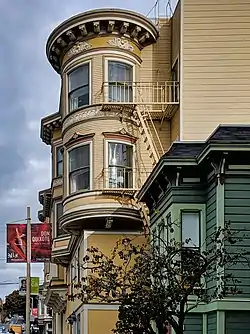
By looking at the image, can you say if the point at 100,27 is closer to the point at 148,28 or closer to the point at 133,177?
the point at 148,28

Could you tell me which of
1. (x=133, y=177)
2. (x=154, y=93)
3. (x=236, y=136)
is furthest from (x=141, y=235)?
(x=236, y=136)

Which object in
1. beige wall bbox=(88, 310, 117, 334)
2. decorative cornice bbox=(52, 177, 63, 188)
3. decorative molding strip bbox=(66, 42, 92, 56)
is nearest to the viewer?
decorative molding strip bbox=(66, 42, 92, 56)

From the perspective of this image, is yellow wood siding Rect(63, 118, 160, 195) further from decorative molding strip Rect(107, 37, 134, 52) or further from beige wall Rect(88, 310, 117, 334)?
beige wall Rect(88, 310, 117, 334)

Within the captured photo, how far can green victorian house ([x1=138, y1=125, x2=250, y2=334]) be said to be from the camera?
804 inches

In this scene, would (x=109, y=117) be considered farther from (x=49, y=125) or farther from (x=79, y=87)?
(x=49, y=125)

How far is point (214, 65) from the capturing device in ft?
92.8

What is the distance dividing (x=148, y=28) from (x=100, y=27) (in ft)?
5.66

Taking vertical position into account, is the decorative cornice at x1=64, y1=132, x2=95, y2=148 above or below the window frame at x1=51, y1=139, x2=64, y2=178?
below

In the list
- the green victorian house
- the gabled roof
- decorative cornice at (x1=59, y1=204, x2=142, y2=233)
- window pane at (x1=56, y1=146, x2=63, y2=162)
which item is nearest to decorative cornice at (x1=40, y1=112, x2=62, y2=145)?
window pane at (x1=56, y1=146, x2=63, y2=162)

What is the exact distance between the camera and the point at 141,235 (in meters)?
30.5

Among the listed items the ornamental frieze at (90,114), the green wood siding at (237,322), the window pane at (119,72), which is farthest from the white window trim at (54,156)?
the green wood siding at (237,322)

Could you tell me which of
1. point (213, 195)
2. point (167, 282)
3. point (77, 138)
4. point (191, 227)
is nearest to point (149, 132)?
point (77, 138)

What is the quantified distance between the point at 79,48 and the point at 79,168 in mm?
4176

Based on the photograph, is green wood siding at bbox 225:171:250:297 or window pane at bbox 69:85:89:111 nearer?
green wood siding at bbox 225:171:250:297
